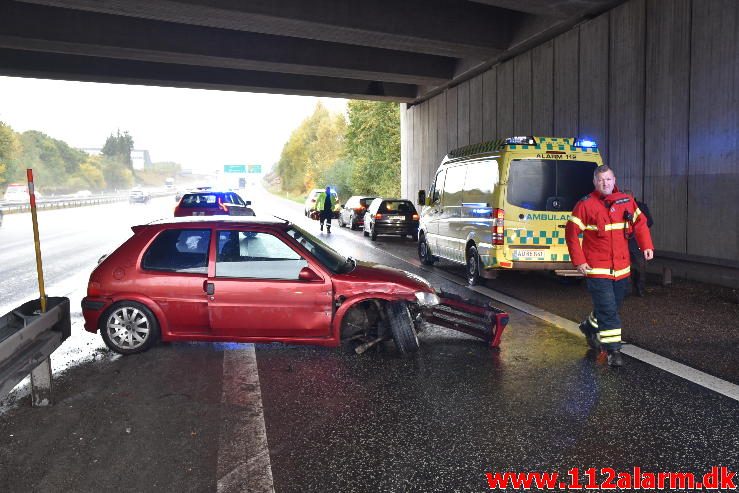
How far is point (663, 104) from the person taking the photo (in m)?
11.6

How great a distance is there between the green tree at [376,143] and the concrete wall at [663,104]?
2668cm

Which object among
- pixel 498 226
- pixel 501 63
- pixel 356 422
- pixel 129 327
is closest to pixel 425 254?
pixel 498 226

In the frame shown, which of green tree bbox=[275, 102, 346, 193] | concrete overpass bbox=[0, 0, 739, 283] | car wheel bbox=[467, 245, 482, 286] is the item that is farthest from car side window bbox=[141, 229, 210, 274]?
green tree bbox=[275, 102, 346, 193]

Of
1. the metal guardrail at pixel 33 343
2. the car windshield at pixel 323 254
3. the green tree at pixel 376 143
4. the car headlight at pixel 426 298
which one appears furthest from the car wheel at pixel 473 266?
the green tree at pixel 376 143

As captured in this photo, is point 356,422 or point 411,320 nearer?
point 356,422

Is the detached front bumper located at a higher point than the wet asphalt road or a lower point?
higher

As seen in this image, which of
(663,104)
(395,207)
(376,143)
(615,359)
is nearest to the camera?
(615,359)

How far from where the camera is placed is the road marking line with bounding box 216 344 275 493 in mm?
3338

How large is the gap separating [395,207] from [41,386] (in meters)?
16.8

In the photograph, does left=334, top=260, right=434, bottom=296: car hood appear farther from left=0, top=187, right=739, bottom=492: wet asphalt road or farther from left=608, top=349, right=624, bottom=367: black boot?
left=608, top=349, right=624, bottom=367: black boot

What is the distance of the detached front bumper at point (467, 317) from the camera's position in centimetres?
630

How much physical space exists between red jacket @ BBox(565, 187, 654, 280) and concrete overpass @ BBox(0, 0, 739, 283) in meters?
5.23

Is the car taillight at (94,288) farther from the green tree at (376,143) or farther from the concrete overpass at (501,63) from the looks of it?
the green tree at (376,143)

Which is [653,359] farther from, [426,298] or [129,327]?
[129,327]
